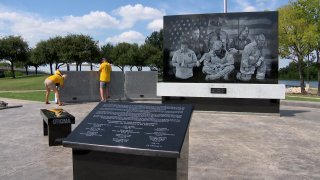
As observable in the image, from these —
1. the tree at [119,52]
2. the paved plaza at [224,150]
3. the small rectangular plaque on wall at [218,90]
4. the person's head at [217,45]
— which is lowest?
the paved plaza at [224,150]

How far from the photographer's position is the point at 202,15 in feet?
42.1

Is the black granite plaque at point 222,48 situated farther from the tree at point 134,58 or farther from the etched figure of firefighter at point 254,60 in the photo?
the tree at point 134,58

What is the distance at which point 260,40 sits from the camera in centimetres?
1223

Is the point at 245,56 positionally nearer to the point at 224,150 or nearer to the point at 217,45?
the point at 217,45

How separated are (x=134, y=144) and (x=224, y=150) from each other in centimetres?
339

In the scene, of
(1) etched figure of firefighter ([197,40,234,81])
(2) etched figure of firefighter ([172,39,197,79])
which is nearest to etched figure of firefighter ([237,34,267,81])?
(1) etched figure of firefighter ([197,40,234,81])

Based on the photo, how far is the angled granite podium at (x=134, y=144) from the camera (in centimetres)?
403

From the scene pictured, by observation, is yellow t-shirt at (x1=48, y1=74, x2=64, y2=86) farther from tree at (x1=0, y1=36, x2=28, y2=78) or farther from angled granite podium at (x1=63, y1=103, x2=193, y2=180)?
tree at (x1=0, y1=36, x2=28, y2=78)

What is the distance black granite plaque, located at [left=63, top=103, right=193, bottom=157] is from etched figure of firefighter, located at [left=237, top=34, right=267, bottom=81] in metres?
8.36

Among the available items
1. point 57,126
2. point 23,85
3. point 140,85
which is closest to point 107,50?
point 23,85

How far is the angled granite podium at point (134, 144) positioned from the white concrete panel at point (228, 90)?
822cm

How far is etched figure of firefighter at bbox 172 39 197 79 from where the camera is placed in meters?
13.2

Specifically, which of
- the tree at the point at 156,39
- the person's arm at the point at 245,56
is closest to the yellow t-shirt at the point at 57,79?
the person's arm at the point at 245,56

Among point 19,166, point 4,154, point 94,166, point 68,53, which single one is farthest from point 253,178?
point 68,53
